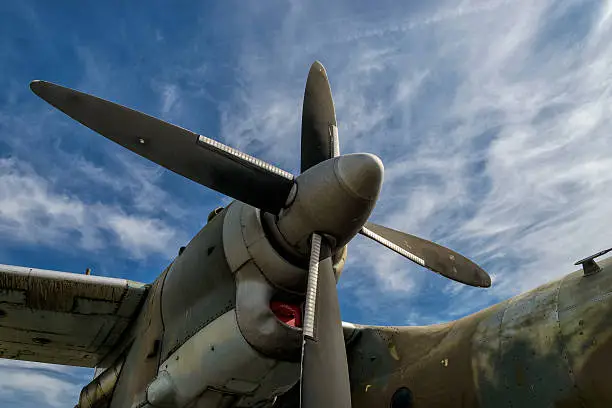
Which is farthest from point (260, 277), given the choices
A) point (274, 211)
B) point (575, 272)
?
point (575, 272)

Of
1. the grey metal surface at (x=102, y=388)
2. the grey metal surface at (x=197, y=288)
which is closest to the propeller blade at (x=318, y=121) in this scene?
the grey metal surface at (x=197, y=288)

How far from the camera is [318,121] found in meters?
6.79

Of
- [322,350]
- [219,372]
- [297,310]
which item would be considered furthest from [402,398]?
[219,372]

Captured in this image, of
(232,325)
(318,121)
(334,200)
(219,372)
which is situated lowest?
(219,372)

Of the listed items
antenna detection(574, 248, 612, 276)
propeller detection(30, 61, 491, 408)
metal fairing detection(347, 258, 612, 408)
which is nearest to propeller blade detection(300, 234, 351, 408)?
propeller detection(30, 61, 491, 408)

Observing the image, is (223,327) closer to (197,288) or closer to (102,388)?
(197,288)

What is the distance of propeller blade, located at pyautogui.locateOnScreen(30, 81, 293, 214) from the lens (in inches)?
220

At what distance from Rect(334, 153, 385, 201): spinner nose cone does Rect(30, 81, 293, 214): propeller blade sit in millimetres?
949

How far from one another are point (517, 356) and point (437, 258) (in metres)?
2.05

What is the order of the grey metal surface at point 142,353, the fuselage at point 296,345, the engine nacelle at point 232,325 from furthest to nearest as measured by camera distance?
1. the grey metal surface at point 142,353
2. the engine nacelle at point 232,325
3. the fuselage at point 296,345

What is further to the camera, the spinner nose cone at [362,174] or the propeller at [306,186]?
the spinner nose cone at [362,174]

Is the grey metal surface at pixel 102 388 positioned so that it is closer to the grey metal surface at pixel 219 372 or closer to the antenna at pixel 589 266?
the grey metal surface at pixel 219 372

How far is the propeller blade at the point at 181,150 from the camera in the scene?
5.59 m

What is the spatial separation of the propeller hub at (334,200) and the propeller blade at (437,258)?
4.65 ft
